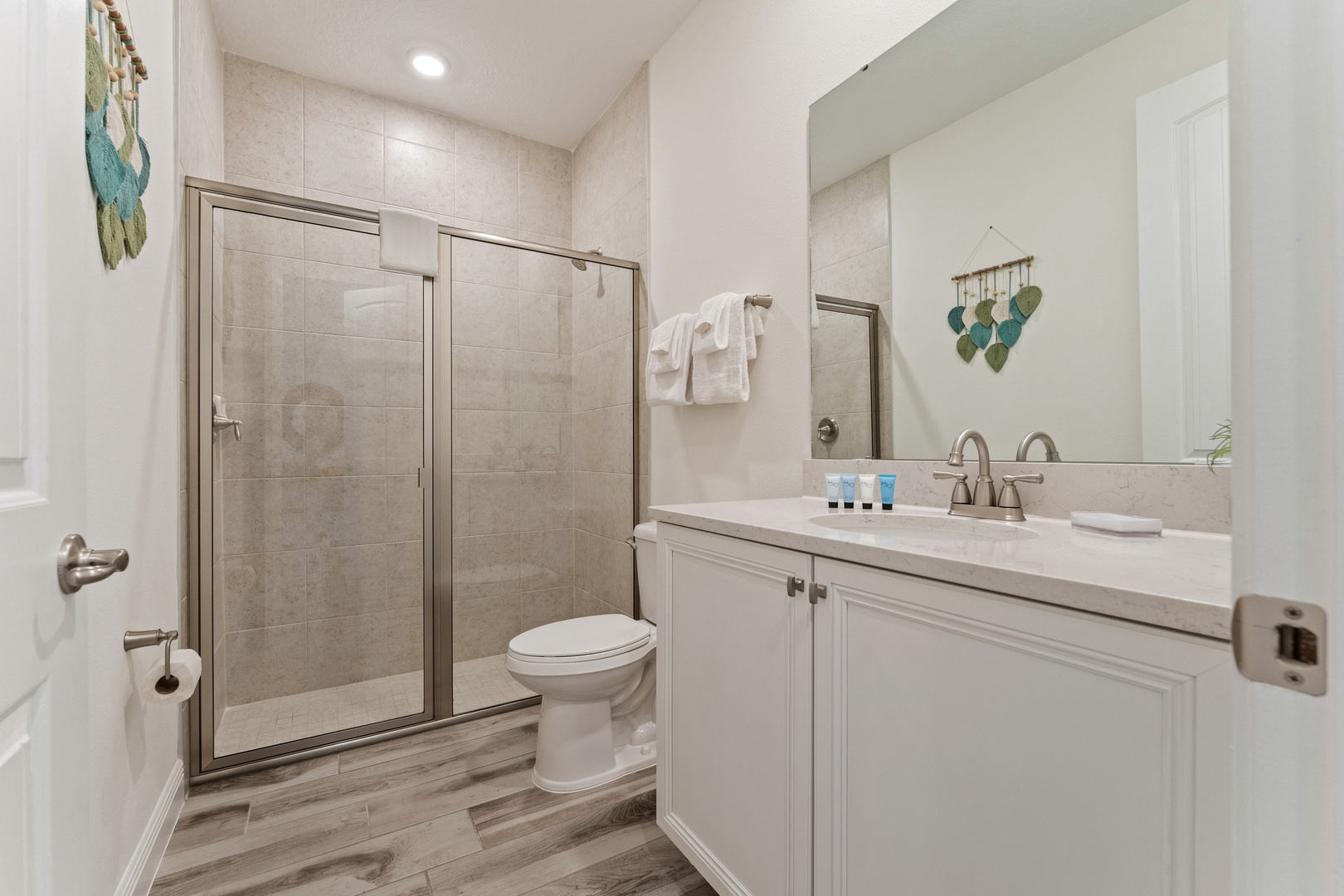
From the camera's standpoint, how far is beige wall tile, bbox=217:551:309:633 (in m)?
1.90

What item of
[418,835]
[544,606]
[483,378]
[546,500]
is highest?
[483,378]

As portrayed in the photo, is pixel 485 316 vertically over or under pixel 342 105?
under

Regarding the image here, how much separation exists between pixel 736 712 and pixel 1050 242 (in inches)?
42.8

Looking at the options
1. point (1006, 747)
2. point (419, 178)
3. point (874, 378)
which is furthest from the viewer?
point (419, 178)

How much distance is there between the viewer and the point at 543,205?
299cm

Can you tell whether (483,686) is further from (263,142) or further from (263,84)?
(263,84)

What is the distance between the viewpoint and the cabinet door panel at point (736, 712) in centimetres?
100

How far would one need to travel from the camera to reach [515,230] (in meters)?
2.89

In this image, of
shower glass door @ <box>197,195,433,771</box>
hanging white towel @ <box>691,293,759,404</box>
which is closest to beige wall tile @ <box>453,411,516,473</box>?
shower glass door @ <box>197,195,433,771</box>

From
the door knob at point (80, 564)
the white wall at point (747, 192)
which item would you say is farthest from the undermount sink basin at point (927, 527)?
the door knob at point (80, 564)

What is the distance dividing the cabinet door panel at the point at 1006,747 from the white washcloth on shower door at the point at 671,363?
110 cm

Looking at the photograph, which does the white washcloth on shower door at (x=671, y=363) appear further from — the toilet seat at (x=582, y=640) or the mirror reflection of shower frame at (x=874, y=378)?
the toilet seat at (x=582, y=640)

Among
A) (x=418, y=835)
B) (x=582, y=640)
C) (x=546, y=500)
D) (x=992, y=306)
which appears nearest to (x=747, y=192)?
(x=992, y=306)

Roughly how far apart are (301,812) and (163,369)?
1.23m
